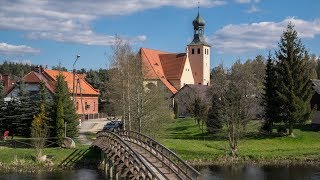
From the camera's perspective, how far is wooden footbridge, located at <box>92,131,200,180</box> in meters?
19.5

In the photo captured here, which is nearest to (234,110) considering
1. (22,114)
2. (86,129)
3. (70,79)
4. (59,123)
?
(59,123)

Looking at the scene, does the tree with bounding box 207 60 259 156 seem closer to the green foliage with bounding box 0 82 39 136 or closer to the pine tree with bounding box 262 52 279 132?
the pine tree with bounding box 262 52 279 132

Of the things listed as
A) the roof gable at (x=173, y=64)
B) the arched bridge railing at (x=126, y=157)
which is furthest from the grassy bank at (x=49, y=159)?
the roof gable at (x=173, y=64)

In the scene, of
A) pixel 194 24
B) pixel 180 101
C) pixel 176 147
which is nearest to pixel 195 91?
pixel 180 101

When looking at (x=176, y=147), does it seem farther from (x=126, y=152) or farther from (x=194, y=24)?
(x=194, y=24)

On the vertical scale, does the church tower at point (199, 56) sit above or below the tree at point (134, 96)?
above

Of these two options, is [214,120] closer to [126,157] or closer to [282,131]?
[282,131]

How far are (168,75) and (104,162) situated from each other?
5732 centimetres

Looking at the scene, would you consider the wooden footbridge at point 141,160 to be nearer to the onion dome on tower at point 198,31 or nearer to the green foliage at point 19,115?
the green foliage at point 19,115

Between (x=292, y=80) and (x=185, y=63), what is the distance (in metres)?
44.2

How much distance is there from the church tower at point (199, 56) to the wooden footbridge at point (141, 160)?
63800mm

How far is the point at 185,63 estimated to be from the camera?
94.9m

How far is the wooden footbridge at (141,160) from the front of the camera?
1955cm

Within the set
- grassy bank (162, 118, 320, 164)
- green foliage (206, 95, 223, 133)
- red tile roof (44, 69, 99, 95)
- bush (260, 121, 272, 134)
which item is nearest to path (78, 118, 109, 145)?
red tile roof (44, 69, 99, 95)
